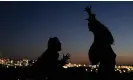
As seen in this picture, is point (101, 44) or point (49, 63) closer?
point (101, 44)

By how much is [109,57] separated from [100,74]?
872 mm

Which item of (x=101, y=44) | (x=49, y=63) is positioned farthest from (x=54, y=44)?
(x=101, y=44)

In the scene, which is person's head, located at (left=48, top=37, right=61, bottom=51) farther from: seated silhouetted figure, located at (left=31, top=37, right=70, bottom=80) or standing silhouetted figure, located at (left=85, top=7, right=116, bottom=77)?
standing silhouetted figure, located at (left=85, top=7, right=116, bottom=77)

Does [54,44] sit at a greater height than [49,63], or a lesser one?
greater

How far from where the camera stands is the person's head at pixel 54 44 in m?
14.9

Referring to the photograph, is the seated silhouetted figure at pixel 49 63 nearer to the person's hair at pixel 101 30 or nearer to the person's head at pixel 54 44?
the person's head at pixel 54 44

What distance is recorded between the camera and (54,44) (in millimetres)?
14930

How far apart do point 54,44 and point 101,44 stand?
2619 millimetres

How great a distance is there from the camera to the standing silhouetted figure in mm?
13281

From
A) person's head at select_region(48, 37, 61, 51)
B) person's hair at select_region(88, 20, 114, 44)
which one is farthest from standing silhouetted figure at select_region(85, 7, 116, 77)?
person's head at select_region(48, 37, 61, 51)

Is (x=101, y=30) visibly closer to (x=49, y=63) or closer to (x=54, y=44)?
(x=54, y=44)

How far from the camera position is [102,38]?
13445 mm

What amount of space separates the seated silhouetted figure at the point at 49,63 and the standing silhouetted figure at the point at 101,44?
2125 mm

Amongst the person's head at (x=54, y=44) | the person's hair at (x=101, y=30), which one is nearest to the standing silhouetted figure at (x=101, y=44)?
the person's hair at (x=101, y=30)
